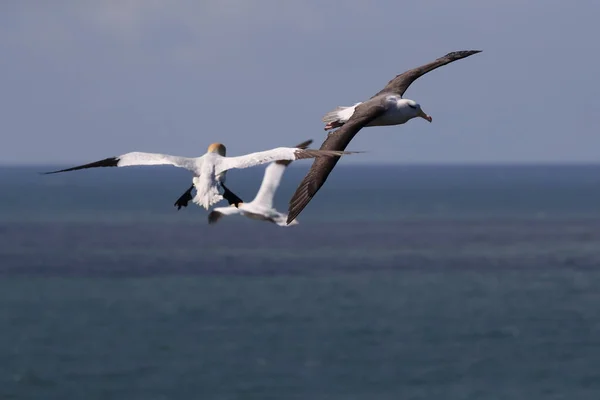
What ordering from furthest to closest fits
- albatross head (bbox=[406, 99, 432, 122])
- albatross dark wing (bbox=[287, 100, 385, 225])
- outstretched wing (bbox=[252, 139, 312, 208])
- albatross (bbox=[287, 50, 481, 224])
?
outstretched wing (bbox=[252, 139, 312, 208])
albatross head (bbox=[406, 99, 432, 122])
albatross (bbox=[287, 50, 481, 224])
albatross dark wing (bbox=[287, 100, 385, 225])

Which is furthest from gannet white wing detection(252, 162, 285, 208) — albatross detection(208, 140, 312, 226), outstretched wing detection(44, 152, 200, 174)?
outstretched wing detection(44, 152, 200, 174)

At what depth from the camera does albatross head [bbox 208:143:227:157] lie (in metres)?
17.1

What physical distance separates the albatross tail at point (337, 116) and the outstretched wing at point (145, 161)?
507 centimetres

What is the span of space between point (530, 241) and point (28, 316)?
80.8m

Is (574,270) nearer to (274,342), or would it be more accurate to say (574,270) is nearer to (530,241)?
(530,241)

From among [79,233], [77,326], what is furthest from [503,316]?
[79,233]

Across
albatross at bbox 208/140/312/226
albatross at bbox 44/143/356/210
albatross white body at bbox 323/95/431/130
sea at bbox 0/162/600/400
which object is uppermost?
albatross white body at bbox 323/95/431/130

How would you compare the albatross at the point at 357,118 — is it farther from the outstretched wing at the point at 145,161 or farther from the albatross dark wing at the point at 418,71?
the outstretched wing at the point at 145,161

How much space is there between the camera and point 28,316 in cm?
9788

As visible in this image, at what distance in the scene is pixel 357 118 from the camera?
2050 cm

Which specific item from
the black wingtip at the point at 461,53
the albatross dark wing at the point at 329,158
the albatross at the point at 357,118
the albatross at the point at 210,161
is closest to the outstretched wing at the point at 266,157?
the albatross at the point at 210,161

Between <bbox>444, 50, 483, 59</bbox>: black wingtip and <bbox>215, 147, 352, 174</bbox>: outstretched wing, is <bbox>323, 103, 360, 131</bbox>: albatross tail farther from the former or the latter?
<bbox>215, 147, 352, 174</bbox>: outstretched wing

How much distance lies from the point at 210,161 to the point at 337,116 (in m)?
5.84

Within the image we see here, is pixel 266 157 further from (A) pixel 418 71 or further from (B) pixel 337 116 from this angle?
(A) pixel 418 71
